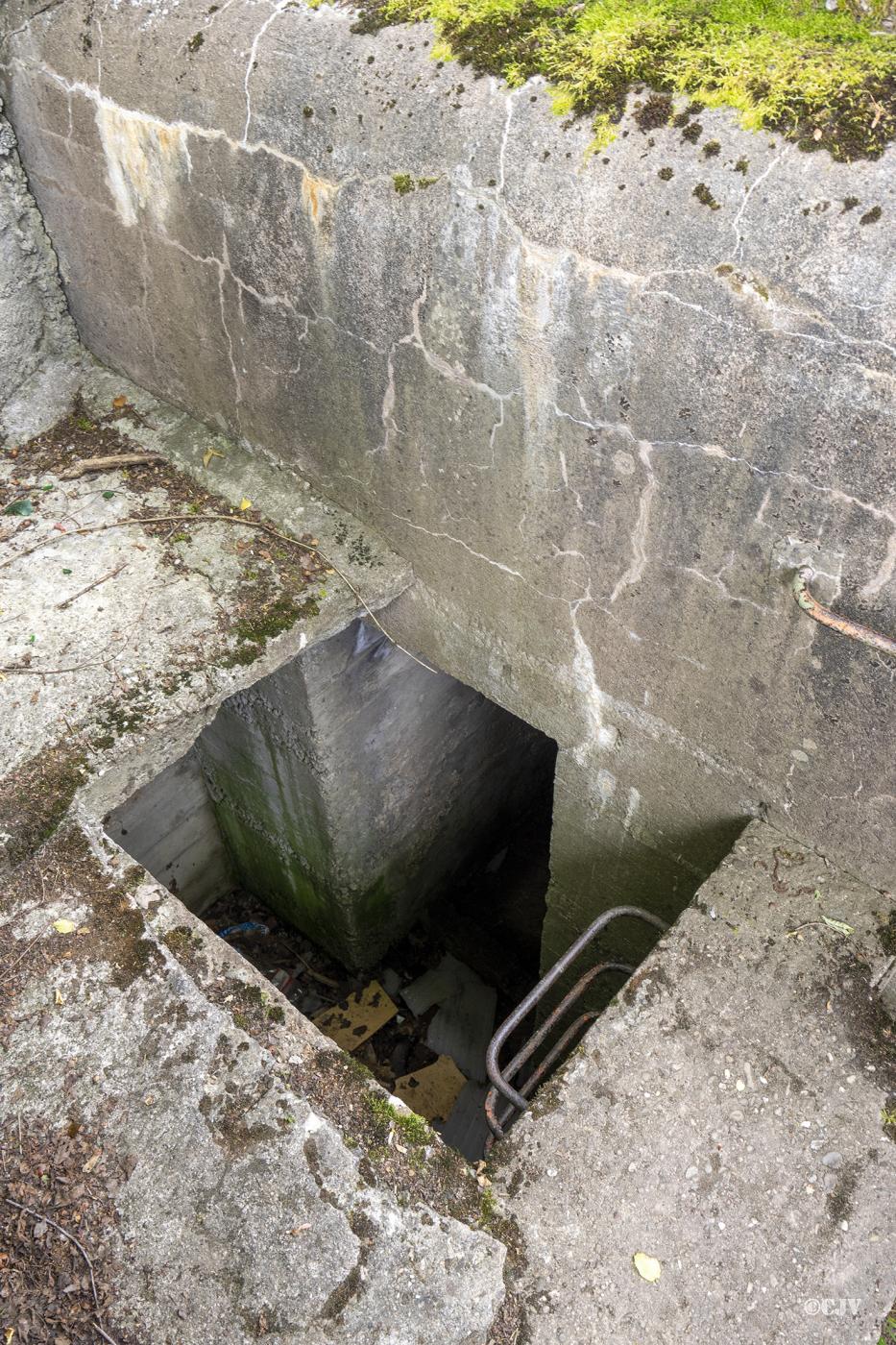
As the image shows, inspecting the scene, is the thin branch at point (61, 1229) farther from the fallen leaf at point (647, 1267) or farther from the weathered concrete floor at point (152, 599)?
the fallen leaf at point (647, 1267)

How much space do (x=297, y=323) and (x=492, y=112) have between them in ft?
3.25

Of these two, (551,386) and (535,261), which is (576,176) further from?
(551,386)

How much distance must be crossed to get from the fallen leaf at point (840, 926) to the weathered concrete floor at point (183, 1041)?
1.21 metres

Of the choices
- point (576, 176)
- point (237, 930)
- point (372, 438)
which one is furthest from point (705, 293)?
point (237, 930)

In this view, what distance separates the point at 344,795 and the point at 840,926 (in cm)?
244

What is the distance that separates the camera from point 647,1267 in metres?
1.98

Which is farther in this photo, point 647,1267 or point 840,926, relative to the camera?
point 840,926

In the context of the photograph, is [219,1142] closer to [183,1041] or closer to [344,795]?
[183,1041]

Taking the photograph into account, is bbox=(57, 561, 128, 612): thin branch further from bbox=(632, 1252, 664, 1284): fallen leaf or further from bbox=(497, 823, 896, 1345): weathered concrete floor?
bbox=(632, 1252, 664, 1284): fallen leaf

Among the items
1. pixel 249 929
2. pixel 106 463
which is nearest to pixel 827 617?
pixel 106 463

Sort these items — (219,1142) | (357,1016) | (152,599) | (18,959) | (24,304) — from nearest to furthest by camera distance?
(219,1142), (18,959), (152,599), (24,304), (357,1016)

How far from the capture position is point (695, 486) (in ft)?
7.42

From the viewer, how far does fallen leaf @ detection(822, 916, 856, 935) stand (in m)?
2.53

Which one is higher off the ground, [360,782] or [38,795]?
[38,795]
